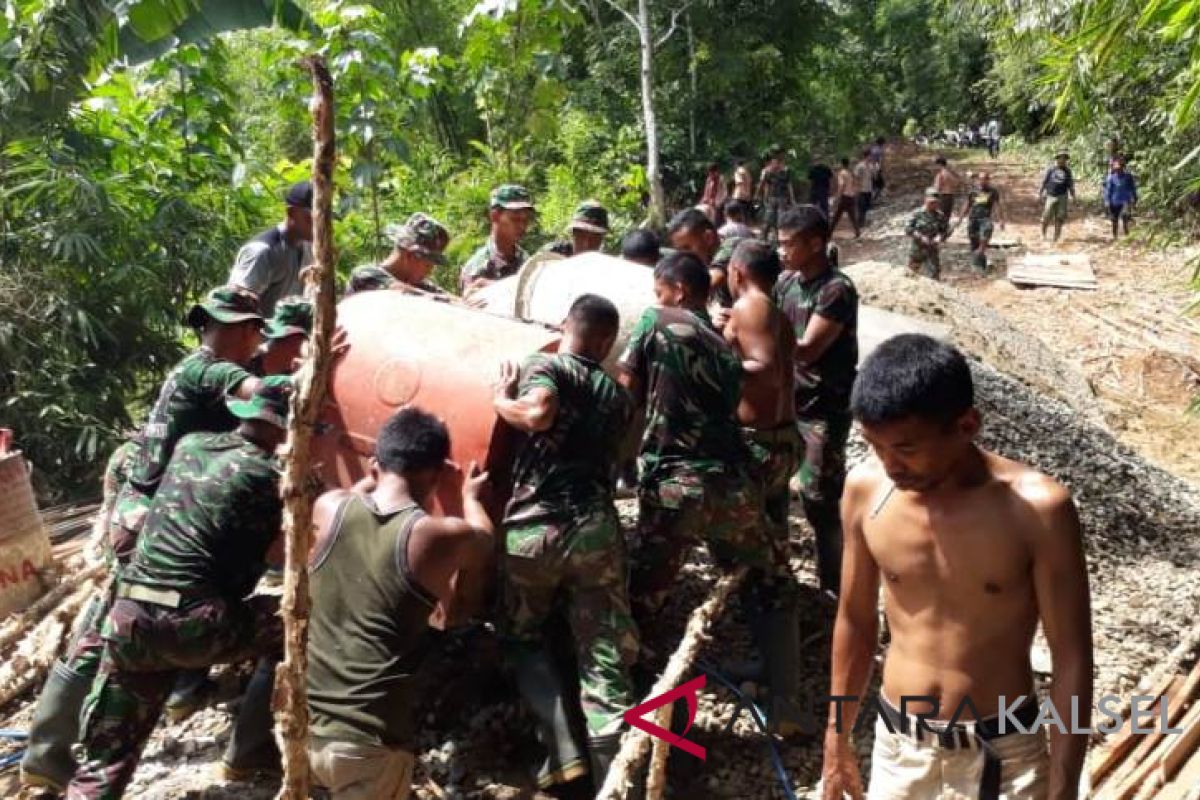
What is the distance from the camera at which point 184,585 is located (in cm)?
313

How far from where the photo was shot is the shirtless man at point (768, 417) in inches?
150

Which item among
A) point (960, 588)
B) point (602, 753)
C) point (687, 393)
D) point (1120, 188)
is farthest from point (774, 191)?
point (960, 588)

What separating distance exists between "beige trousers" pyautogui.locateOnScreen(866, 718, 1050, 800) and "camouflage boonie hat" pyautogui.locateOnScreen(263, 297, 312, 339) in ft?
8.47

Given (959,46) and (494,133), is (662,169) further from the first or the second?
(959,46)

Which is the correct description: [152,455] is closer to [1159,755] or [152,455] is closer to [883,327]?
[1159,755]

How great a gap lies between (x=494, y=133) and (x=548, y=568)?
419 inches

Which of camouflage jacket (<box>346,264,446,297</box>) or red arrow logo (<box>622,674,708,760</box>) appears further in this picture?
camouflage jacket (<box>346,264,446,297</box>)

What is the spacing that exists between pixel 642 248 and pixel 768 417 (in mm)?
1769

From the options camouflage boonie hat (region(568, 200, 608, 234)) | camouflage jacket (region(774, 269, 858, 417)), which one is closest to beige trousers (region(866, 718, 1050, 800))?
camouflage jacket (region(774, 269, 858, 417))

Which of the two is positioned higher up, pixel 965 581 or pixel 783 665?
pixel 965 581

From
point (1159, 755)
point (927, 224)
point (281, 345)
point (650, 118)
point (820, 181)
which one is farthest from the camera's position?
point (820, 181)

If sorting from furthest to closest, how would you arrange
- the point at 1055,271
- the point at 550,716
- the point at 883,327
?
1. the point at 1055,271
2. the point at 883,327
3. the point at 550,716

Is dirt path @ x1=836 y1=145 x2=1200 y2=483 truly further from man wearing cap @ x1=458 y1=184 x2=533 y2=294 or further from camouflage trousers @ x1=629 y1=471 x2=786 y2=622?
camouflage trousers @ x1=629 y1=471 x2=786 y2=622

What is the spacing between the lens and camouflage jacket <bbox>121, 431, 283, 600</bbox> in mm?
3154
